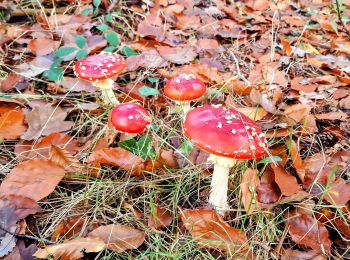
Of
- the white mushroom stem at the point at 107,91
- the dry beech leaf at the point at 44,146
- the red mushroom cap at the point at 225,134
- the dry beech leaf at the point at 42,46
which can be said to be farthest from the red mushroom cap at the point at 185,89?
the dry beech leaf at the point at 42,46

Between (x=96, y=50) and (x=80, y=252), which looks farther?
(x=96, y=50)

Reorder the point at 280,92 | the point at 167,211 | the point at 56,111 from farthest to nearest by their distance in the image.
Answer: the point at 280,92
the point at 56,111
the point at 167,211

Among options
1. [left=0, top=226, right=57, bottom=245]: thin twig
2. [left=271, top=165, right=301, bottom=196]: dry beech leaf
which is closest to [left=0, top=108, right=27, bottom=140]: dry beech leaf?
[left=0, top=226, right=57, bottom=245]: thin twig

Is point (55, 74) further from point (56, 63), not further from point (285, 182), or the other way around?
point (285, 182)

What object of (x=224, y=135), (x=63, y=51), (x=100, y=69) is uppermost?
(x=224, y=135)

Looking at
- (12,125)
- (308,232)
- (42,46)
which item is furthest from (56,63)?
(308,232)

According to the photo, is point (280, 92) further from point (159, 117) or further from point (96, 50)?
point (96, 50)

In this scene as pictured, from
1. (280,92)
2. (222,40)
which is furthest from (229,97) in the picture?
(222,40)

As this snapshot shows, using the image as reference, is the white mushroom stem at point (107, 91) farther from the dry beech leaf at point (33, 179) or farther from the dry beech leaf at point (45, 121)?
the dry beech leaf at point (33, 179)
